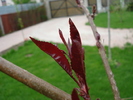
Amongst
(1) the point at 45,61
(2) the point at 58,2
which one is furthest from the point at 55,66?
(2) the point at 58,2

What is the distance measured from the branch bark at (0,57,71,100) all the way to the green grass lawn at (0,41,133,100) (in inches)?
140

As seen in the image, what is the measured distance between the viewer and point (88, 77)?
15.9ft

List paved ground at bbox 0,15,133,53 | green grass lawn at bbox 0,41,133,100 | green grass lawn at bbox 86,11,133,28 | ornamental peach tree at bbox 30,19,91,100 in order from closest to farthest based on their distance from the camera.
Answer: ornamental peach tree at bbox 30,19,91,100 < green grass lawn at bbox 0,41,133,100 < paved ground at bbox 0,15,133,53 < green grass lawn at bbox 86,11,133,28

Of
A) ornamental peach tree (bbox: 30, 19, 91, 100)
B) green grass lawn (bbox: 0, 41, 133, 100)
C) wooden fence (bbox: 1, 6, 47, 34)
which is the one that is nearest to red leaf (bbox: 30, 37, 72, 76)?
ornamental peach tree (bbox: 30, 19, 91, 100)

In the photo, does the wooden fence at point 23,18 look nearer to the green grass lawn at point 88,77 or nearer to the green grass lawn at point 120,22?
the green grass lawn at point 120,22

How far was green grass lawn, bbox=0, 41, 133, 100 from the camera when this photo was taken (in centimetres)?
418

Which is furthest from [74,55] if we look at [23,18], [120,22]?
[23,18]

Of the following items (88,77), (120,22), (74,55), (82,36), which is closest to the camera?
(74,55)

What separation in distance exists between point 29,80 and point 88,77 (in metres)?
4.50

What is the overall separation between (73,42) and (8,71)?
0.55ft

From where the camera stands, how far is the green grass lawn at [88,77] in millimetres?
4176

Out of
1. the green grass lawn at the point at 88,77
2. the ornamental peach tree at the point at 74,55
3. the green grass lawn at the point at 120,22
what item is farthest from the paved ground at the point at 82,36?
the ornamental peach tree at the point at 74,55

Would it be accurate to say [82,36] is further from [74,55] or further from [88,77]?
[74,55]

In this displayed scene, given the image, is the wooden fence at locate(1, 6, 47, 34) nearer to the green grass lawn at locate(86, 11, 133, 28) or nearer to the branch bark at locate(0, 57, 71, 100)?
the green grass lawn at locate(86, 11, 133, 28)
